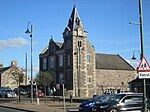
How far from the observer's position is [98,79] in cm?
7600

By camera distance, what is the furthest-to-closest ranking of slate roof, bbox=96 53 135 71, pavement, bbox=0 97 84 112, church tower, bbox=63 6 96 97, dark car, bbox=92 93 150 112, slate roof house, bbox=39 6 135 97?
slate roof, bbox=96 53 135 71 < slate roof house, bbox=39 6 135 97 < church tower, bbox=63 6 96 97 < pavement, bbox=0 97 84 112 < dark car, bbox=92 93 150 112

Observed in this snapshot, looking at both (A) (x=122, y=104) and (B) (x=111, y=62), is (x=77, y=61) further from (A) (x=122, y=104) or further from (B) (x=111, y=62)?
(A) (x=122, y=104)

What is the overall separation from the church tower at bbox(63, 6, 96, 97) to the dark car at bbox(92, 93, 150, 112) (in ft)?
157

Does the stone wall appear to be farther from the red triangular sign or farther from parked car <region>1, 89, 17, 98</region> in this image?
the red triangular sign

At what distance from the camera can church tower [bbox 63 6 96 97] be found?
69.1 meters

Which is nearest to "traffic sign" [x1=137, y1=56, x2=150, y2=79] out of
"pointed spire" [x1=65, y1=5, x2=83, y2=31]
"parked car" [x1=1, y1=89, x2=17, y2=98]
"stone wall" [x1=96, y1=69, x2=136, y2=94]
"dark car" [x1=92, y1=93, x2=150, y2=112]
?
"dark car" [x1=92, y1=93, x2=150, y2=112]

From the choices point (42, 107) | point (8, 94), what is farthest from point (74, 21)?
point (42, 107)

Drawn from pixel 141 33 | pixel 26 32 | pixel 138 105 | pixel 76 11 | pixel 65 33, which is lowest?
pixel 138 105

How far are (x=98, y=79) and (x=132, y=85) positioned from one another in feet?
93.7

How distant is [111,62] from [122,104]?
64028mm

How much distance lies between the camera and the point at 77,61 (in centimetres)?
6950

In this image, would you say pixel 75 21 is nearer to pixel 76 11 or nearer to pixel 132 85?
pixel 76 11

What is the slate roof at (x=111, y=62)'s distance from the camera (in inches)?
3118

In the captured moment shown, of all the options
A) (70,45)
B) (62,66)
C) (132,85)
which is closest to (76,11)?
(70,45)
